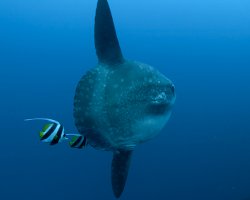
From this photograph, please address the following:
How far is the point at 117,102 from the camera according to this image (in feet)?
8.59

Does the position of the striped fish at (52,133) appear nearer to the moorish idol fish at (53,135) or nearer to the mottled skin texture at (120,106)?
the moorish idol fish at (53,135)

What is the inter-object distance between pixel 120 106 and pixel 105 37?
68cm

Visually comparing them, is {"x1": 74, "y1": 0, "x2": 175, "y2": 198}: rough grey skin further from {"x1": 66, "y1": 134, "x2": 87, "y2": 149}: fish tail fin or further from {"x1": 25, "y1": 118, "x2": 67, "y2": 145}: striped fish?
{"x1": 25, "y1": 118, "x2": 67, "y2": 145}: striped fish

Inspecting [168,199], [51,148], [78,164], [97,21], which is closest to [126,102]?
[97,21]

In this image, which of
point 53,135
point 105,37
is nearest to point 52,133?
point 53,135

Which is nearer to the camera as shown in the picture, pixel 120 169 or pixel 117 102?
pixel 117 102

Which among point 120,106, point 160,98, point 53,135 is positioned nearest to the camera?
point 120,106

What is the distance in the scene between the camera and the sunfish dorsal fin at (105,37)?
2.77 meters

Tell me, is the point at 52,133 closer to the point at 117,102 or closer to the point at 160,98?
the point at 117,102

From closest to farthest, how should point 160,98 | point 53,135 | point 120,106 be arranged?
point 120,106
point 160,98
point 53,135

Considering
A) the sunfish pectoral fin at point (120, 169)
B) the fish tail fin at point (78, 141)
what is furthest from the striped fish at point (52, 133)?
the sunfish pectoral fin at point (120, 169)

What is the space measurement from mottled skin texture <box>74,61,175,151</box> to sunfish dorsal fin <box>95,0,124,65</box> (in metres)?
0.13

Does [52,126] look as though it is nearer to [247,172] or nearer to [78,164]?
[247,172]

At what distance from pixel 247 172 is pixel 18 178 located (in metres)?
14.9
